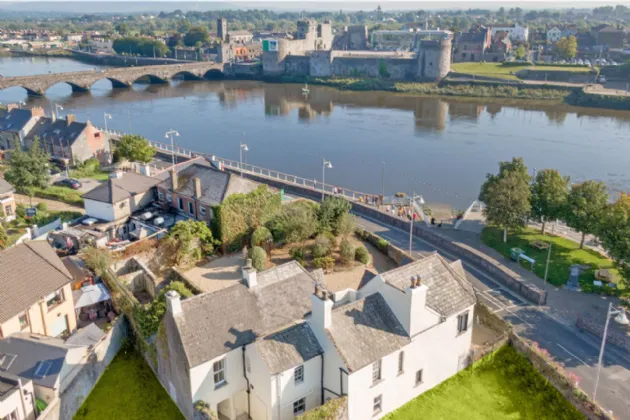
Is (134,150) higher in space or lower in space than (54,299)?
higher

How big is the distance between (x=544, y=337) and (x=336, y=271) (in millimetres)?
10626

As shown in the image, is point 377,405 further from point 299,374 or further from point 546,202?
point 546,202

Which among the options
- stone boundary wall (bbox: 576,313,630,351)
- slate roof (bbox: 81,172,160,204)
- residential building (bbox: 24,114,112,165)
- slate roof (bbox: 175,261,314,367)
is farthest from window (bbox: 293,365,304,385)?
residential building (bbox: 24,114,112,165)

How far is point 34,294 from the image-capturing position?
2161 cm

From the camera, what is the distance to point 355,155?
62688 millimetres

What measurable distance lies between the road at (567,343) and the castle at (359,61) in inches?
3481

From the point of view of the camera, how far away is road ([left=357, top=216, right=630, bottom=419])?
2009 centimetres

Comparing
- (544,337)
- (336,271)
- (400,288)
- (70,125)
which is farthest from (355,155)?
(400,288)

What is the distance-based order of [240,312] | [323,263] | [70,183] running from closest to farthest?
[240,312] → [323,263] → [70,183]

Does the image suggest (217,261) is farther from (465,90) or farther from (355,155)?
(465,90)

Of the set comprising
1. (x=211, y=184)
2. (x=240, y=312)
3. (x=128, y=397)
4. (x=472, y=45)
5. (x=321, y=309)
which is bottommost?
(x=128, y=397)

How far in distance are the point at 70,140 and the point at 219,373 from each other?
39.1m

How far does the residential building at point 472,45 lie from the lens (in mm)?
125688

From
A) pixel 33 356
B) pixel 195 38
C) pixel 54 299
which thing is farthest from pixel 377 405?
pixel 195 38
